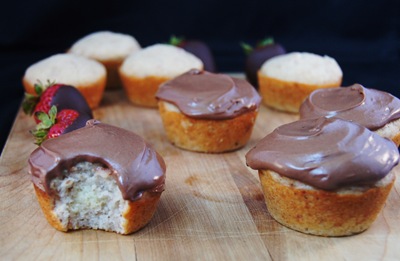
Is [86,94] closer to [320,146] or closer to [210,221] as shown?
[210,221]

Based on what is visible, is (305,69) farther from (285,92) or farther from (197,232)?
(197,232)

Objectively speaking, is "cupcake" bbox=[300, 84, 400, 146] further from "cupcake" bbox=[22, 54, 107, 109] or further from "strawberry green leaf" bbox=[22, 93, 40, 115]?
Answer: "strawberry green leaf" bbox=[22, 93, 40, 115]

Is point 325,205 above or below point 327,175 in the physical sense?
below

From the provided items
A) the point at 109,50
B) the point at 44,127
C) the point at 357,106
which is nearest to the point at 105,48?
the point at 109,50

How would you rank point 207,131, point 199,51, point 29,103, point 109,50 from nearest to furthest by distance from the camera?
point 207,131
point 29,103
point 109,50
point 199,51

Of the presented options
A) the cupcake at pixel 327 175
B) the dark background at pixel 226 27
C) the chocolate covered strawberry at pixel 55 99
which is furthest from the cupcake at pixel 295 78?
the cupcake at pixel 327 175

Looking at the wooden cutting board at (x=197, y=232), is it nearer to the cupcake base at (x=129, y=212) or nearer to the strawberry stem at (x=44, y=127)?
the cupcake base at (x=129, y=212)
